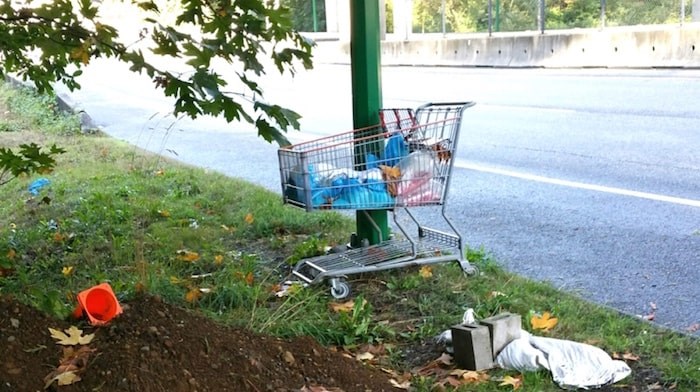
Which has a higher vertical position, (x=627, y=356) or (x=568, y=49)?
(x=568, y=49)

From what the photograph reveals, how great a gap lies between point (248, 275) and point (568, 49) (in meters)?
15.7

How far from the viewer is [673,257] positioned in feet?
18.3

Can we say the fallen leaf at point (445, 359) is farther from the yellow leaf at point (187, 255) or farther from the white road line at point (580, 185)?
the white road line at point (580, 185)

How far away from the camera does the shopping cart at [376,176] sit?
4.80 metres

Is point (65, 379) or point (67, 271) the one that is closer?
point (65, 379)

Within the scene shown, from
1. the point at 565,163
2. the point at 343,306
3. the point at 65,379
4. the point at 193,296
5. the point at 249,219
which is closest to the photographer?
the point at 65,379

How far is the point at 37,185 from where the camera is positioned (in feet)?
28.2

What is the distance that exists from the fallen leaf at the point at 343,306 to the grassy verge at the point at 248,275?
0.04 meters

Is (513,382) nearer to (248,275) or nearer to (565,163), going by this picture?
(248,275)

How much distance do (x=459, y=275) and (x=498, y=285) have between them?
277 millimetres

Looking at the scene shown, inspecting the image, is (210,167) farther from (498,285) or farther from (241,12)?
(241,12)

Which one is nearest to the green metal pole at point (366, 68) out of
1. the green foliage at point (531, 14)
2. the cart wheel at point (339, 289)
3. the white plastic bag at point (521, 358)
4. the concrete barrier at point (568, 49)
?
the cart wheel at point (339, 289)

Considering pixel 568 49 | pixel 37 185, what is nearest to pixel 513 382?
pixel 37 185

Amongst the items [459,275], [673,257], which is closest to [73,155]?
[459,275]
